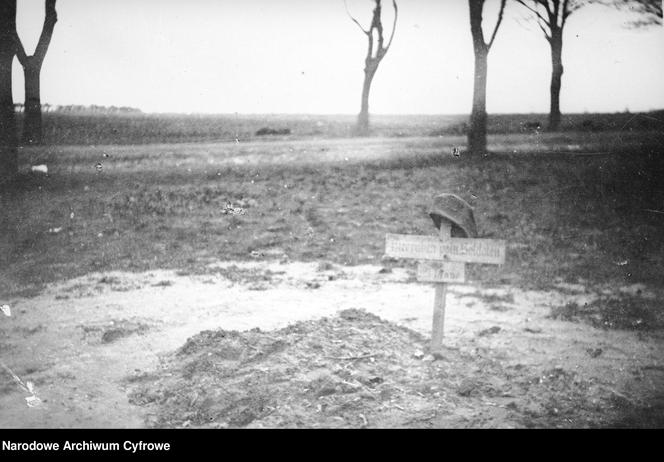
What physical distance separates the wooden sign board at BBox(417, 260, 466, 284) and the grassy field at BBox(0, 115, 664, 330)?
10.3 feet

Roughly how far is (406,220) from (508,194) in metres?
2.75

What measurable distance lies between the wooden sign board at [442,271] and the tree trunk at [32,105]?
1011 cm

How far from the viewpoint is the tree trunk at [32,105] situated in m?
10.9

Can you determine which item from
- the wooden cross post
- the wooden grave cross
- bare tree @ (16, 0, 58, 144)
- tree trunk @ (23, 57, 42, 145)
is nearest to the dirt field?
the wooden cross post

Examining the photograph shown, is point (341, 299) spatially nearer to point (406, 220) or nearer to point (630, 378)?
point (630, 378)

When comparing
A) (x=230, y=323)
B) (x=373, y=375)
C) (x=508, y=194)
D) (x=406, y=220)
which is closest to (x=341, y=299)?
(x=230, y=323)

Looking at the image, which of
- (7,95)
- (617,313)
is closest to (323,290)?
(617,313)

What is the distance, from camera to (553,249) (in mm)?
9336

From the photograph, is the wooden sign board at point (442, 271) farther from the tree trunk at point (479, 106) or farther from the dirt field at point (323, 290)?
the tree trunk at point (479, 106)

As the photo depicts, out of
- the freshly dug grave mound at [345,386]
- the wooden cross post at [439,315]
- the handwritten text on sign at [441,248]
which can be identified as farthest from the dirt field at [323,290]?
the handwritten text on sign at [441,248]

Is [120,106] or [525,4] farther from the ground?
[525,4]

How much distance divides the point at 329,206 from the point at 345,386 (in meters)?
7.82

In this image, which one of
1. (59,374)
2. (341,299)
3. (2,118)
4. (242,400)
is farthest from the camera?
(2,118)
